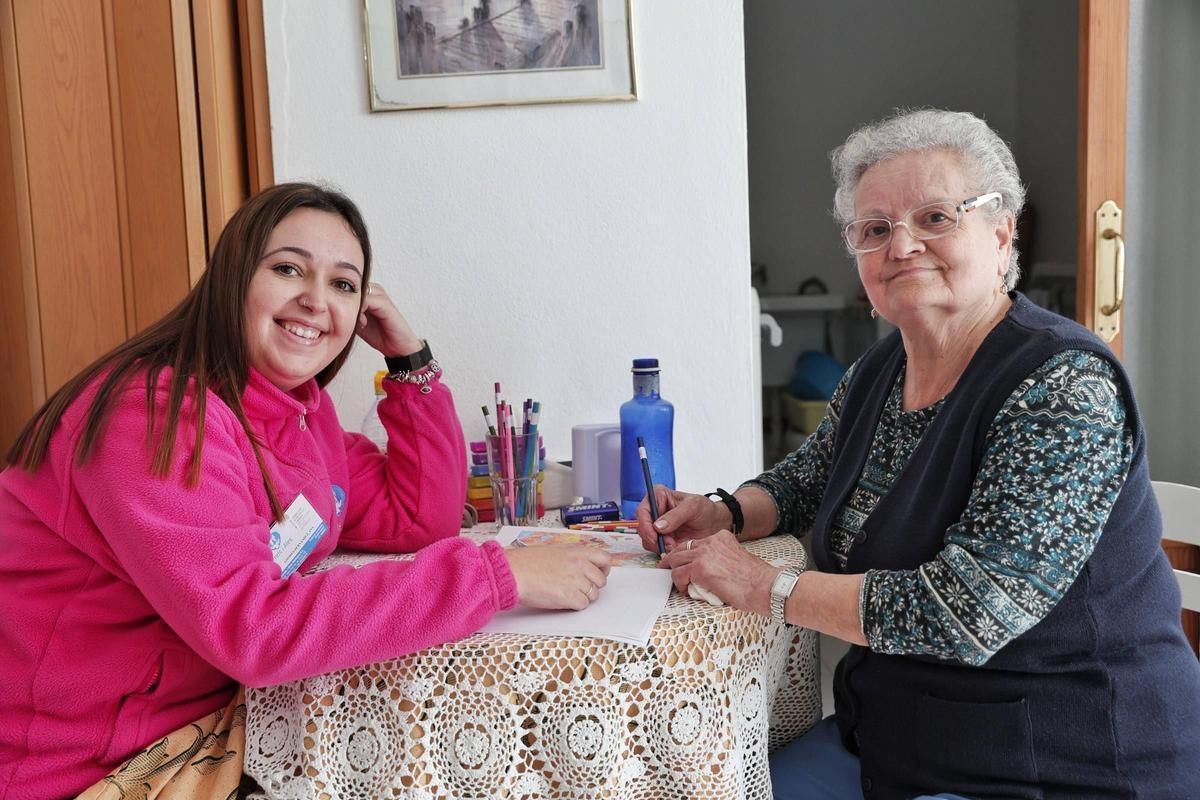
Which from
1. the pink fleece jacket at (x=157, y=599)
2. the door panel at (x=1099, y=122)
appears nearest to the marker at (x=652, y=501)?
the pink fleece jacket at (x=157, y=599)

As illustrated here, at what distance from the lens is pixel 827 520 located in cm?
143

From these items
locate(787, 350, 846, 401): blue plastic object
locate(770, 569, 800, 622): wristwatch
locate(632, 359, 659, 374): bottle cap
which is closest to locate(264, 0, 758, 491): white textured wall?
locate(632, 359, 659, 374): bottle cap

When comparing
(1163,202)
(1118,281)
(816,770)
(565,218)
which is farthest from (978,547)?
(1163,202)

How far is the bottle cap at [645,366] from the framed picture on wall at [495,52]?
0.59 m

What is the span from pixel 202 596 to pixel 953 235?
1053mm

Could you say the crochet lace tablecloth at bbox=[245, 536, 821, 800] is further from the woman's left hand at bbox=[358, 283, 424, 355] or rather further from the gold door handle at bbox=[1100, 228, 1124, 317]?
the gold door handle at bbox=[1100, 228, 1124, 317]

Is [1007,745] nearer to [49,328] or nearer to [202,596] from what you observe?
[202,596]

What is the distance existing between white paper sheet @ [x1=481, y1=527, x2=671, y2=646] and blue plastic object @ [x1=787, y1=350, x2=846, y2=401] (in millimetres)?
3470

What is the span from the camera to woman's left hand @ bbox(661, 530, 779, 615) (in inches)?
47.1

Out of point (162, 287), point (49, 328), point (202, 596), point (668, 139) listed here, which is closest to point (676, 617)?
point (202, 596)

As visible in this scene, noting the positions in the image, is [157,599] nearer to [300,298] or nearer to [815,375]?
[300,298]

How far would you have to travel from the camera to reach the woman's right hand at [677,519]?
1464mm

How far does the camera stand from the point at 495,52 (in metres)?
1.96

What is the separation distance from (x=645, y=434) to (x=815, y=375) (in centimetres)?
311
